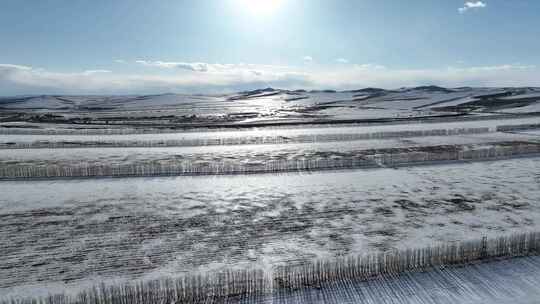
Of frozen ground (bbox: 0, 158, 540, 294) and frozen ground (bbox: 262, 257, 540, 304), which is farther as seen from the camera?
frozen ground (bbox: 0, 158, 540, 294)

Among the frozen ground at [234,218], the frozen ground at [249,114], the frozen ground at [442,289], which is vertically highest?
the frozen ground at [249,114]

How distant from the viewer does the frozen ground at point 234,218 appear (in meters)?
12.4

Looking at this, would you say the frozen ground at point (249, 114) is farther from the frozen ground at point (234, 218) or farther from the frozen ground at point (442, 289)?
the frozen ground at point (442, 289)

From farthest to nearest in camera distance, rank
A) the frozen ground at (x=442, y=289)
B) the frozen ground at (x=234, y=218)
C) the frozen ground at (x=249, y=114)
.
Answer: the frozen ground at (x=249, y=114)
the frozen ground at (x=234, y=218)
the frozen ground at (x=442, y=289)

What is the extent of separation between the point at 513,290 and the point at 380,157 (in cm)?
1625

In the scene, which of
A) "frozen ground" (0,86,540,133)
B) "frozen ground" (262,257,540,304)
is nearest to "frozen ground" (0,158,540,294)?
"frozen ground" (262,257,540,304)

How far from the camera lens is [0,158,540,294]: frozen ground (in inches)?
486

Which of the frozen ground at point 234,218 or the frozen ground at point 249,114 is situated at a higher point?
the frozen ground at point 249,114

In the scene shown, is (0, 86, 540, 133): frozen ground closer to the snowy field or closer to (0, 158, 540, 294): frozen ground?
the snowy field

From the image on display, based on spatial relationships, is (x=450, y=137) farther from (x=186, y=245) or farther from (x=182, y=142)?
(x=186, y=245)

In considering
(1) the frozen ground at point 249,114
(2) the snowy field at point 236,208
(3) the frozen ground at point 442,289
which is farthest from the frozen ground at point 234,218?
(1) the frozen ground at point 249,114

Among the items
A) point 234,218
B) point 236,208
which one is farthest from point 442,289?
point 236,208

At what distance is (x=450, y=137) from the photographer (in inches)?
1502

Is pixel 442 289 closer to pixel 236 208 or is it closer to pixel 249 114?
pixel 236 208
